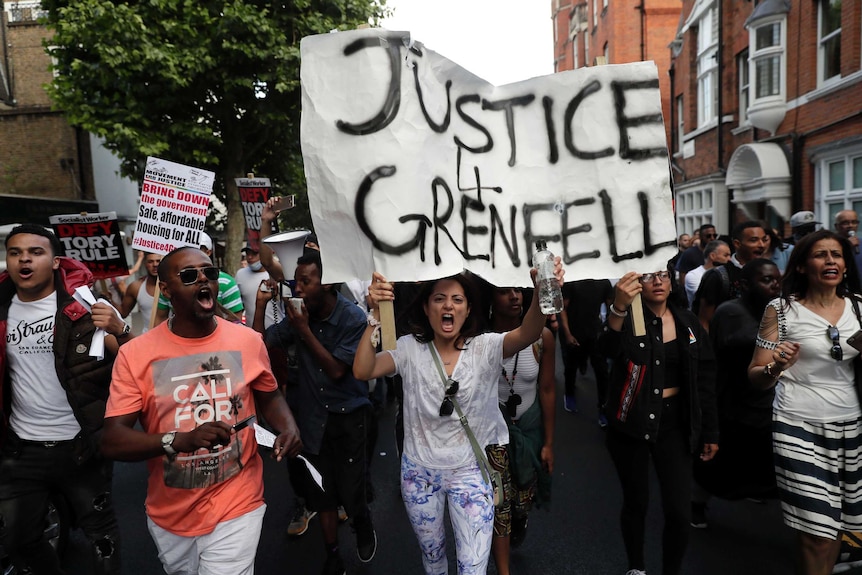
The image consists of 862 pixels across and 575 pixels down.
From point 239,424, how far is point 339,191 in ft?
3.34

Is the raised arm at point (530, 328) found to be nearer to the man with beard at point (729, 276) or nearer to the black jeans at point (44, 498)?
the black jeans at point (44, 498)

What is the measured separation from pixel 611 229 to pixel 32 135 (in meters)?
20.1

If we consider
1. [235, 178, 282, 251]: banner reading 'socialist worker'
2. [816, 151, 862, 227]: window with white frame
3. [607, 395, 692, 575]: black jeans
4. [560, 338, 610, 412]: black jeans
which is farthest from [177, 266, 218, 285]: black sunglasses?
[816, 151, 862, 227]: window with white frame

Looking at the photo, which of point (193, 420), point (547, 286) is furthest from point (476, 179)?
point (193, 420)

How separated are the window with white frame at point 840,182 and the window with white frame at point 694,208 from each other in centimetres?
600

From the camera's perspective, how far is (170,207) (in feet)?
14.9

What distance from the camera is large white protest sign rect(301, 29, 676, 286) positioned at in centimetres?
276

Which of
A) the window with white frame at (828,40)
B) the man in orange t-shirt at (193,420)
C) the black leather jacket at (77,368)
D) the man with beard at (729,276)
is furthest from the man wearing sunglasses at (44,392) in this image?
the window with white frame at (828,40)

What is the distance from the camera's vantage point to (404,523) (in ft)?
14.8

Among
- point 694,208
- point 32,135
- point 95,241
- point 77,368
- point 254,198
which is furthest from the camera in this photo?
point 694,208

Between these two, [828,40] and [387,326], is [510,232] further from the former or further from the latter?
[828,40]

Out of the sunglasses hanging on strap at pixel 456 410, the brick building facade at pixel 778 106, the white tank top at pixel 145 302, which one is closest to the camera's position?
the sunglasses hanging on strap at pixel 456 410

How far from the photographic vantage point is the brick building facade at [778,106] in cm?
1177

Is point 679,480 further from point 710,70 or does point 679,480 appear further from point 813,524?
point 710,70
